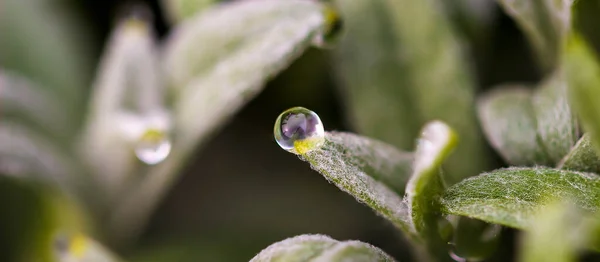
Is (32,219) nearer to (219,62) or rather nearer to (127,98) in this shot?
(127,98)

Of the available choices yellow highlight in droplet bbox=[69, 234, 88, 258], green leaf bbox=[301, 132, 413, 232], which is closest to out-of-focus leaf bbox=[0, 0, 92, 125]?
yellow highlight in droplet bbox=[69, 234, 88, 258]

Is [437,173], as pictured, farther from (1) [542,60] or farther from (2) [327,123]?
(2) [327,123]

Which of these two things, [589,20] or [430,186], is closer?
[430,186]

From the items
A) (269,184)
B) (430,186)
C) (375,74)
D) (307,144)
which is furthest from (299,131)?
(269,184)

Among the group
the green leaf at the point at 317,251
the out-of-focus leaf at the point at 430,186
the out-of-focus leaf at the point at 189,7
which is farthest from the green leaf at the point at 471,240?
the out-of-focus leaf at the point at 189,7

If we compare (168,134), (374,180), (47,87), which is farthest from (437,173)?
(47,87)

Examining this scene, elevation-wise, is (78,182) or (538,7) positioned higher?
(78,182)
